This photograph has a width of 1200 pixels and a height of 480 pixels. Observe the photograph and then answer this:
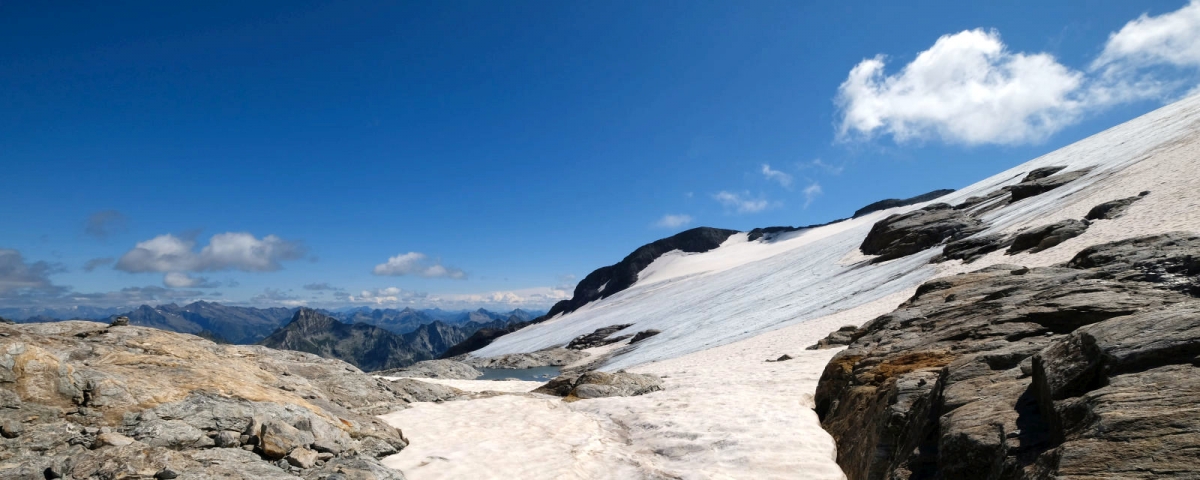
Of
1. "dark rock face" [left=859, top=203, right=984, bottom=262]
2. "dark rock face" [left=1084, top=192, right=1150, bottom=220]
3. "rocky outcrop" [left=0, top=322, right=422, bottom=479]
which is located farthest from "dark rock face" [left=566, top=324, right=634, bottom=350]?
"rocky outcrop" [left=0, top=322, right=422, bottom=479]

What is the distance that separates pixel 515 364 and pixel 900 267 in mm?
37894

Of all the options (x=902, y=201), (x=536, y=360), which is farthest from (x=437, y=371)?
(x=902, y=201)

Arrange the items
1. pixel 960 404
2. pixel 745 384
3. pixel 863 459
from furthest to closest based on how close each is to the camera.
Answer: pixel 745 384 < pixel 863 459 < pixel 960 404

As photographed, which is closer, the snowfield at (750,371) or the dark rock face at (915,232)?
the snowfield at (750,371)

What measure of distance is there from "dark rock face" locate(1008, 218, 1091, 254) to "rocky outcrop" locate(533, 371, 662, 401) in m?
21.3

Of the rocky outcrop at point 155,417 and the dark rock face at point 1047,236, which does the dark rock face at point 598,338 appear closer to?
the dark rock face at point 1047,236

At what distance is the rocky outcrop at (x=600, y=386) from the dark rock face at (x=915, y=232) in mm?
32354

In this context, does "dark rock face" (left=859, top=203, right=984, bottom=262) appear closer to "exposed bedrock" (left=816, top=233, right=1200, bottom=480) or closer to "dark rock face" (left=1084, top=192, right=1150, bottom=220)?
"dark rock face" (left=1084, top=192, right=1150, bottom=220)

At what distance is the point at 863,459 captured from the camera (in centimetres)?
780

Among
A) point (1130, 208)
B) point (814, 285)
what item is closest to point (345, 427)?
point (1130, 208)

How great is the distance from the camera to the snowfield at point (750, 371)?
902 cm

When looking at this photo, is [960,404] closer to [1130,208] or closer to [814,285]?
[1130,208]

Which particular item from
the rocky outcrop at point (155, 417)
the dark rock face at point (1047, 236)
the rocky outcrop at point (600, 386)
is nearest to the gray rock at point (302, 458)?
the rocky outcrop at point (155, 417)

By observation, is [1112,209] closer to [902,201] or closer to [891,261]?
[891,261]
